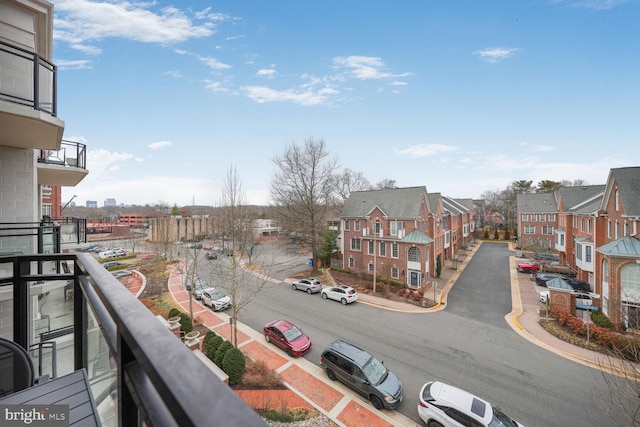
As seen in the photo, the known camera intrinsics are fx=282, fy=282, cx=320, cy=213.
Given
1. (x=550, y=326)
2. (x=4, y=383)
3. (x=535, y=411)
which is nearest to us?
(x=4, y=383)

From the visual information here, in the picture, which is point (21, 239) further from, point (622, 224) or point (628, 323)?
point (622, 224)

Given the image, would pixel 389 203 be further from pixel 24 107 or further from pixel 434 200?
pixel 24 107

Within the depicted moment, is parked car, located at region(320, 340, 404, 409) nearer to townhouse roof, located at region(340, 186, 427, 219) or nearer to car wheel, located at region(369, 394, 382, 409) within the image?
car wheel, located at region(369, 394, 382, 409)

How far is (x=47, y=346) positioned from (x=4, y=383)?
6.54 feet

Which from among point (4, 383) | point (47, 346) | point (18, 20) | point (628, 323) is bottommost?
point (628, 323)

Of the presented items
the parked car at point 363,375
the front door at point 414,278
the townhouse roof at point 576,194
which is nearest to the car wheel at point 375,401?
the parked car at point 363,375

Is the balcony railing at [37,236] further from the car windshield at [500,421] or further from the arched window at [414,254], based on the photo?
the arched window at [414,254]

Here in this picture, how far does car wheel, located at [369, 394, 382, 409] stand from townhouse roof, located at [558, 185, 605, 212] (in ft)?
97.6

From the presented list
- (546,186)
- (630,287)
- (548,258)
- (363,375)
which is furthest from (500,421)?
(546,186)

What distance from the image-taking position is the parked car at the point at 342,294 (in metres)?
18.0

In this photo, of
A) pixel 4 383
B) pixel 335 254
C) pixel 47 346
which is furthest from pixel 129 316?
pixel 335 254

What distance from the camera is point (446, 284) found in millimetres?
22266

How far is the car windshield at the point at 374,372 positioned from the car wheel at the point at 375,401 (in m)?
0.38

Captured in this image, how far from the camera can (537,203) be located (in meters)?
37.9
